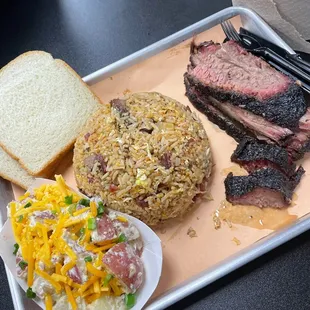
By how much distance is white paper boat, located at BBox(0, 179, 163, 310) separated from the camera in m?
1.79

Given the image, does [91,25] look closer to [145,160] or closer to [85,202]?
[145,160]

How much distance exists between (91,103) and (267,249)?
1087 mm

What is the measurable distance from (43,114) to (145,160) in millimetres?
635

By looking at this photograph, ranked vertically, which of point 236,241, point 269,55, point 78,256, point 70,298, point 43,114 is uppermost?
point 43,114

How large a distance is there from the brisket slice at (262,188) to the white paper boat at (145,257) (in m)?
0.42

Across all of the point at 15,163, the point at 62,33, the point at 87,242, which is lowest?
the point at 87,242

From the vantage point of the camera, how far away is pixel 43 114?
226cm

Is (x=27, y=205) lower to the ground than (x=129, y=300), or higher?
higher

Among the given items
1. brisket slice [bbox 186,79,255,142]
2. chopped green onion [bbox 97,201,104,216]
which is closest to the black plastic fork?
brisket slice [bbox 186,79,255,142]

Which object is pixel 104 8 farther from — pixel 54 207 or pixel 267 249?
pixel 267 249

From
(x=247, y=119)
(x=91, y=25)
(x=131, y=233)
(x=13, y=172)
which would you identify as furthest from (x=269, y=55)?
(x=13, y=172)

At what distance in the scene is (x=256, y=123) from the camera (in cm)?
→ 210

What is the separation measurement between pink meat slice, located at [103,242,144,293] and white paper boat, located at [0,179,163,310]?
0.13 ft

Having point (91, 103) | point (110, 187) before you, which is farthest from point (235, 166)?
point (91, 103)
